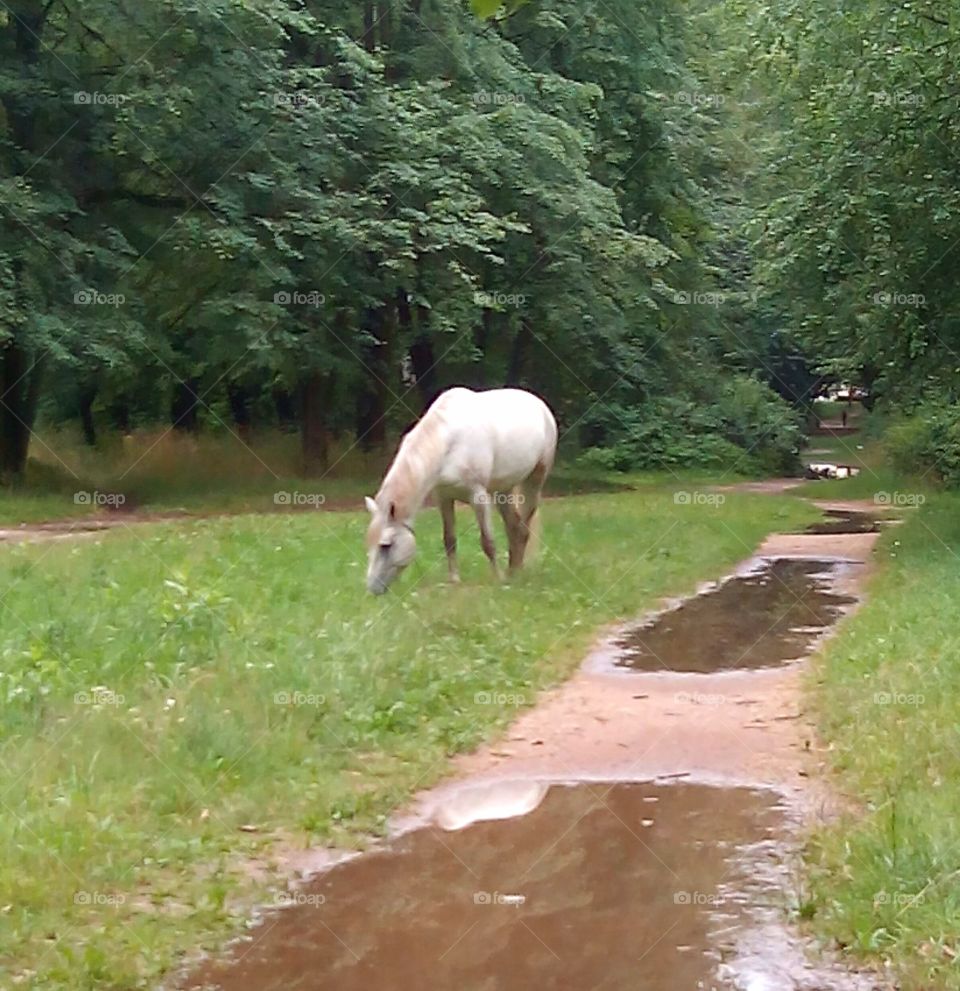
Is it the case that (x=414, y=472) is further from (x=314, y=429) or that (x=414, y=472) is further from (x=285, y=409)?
(x=285, y=409)

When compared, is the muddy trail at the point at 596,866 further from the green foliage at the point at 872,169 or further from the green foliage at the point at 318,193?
the green foliage at the point at 318,193

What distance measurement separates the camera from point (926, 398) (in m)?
29.0

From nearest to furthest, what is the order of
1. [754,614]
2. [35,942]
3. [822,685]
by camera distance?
[35,942]
[822,685]
[754,614]

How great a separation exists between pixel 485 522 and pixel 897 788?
716 cm

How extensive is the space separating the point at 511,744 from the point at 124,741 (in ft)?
7.42

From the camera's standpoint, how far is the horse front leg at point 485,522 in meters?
13.3

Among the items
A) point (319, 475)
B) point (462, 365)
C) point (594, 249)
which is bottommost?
point (319, 475)

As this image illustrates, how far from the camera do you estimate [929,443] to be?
32000 millimetres

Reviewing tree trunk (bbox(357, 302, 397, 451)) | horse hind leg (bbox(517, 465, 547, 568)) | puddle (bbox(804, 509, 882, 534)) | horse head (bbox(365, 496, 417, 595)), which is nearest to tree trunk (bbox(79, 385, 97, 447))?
tree trunk (bbox(357, 302, 397, 451))

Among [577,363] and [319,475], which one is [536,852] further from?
[577,363]

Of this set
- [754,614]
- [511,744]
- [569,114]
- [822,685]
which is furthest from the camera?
[569,114]

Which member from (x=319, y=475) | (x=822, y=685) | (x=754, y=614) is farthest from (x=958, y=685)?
(x=319, y=475)

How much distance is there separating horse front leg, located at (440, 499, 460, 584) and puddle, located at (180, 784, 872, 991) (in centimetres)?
621

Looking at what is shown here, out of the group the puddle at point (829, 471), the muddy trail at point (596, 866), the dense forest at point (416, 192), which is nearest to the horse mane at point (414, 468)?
the muddy trail at point (596, 866)
